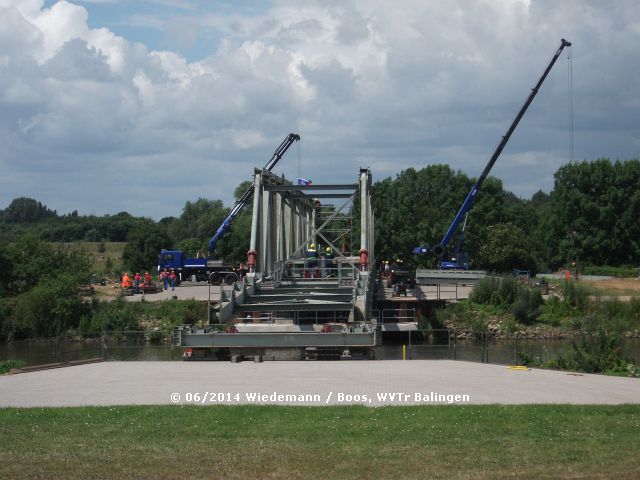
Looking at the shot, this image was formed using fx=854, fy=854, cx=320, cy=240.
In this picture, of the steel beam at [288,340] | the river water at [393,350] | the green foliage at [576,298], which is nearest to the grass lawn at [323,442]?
the river water at [393,350]

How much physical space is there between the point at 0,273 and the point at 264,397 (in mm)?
42262

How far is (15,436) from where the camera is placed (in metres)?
12.6

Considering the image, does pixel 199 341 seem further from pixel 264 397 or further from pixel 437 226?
pixel 437 226

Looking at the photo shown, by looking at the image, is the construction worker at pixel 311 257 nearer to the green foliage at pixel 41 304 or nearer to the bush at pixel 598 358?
the green foliage at pixel 41 304

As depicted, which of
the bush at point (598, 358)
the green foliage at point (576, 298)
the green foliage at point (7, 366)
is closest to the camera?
the bush at point (598, 358)

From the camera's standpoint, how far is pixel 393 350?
32906 millimetres

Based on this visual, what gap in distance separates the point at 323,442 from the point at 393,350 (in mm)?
21303

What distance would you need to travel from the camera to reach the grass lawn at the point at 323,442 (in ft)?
33.8

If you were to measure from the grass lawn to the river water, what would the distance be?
10196 mm

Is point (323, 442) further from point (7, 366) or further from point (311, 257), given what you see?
point (311, 257)

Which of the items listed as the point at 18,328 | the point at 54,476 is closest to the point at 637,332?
the point at 18,328

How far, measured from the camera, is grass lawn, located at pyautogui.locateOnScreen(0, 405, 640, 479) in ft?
33.8

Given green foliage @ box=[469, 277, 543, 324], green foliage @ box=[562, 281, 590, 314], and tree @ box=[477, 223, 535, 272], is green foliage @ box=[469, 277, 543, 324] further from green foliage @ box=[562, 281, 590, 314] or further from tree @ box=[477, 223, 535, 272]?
tree @ box=[477, 223, 535, 272]

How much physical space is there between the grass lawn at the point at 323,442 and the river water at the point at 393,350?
33.5ft
